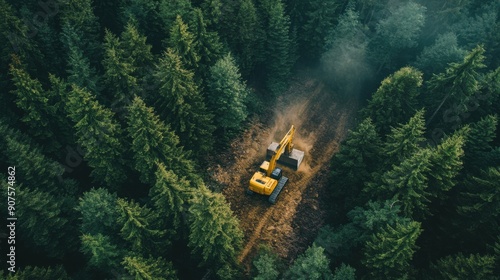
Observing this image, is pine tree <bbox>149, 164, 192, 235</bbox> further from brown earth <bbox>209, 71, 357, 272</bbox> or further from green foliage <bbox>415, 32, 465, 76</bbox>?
green foliage <bbox>415, 32, 465, 76</bbox>

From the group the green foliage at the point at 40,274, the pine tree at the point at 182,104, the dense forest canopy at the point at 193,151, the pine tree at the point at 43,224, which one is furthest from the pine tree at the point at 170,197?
the green foliage at the point at 40,274

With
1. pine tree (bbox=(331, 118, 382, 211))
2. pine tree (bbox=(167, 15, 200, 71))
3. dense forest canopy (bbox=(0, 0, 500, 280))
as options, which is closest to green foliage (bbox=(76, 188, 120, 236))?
dense forest canopy (bbox=(0, 0, 500, 280))

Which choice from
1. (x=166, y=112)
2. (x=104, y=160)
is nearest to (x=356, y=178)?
(x=166, y=112)

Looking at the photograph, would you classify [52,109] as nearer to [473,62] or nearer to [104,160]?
[104,160]

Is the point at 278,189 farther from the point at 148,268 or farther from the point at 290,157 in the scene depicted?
the point at 148,268

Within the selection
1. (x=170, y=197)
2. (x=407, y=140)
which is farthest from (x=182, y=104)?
(x=407, y=140)

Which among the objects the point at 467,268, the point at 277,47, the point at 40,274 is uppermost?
the point at 277,47
